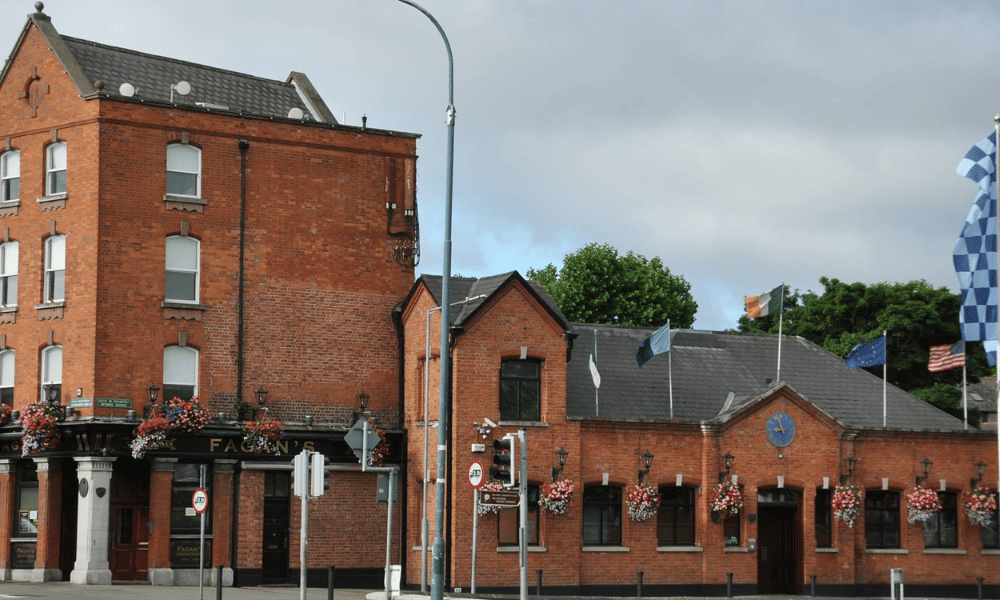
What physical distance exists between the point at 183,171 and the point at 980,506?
2546 centimetres

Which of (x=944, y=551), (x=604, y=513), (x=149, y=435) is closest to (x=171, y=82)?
(x=149, y=435)

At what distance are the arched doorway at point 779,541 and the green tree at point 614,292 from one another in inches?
917

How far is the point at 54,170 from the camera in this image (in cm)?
3831

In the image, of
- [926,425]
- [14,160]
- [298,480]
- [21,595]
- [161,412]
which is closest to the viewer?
[298,480]

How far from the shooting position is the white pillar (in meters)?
35.4

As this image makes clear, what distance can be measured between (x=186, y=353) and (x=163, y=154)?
5532 mm

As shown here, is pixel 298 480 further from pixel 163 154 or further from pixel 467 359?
pixel 163 154

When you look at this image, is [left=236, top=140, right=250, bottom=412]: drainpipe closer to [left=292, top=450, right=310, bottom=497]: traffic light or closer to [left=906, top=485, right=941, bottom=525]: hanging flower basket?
[left=292, top=450, right=310, bottom=497]: traffic light

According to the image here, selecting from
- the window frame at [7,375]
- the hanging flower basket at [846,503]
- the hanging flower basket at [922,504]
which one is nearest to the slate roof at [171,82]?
the window frame at [7,375]

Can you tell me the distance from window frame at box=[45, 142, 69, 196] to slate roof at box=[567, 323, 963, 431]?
15.5 metres

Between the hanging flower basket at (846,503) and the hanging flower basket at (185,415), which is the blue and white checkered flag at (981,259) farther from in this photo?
the hanging flower basket at (185,415)

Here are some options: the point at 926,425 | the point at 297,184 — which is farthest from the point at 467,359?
the point at 926,425

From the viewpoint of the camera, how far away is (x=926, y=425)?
4309 centimetres

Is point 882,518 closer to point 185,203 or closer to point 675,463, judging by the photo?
point 675,463
